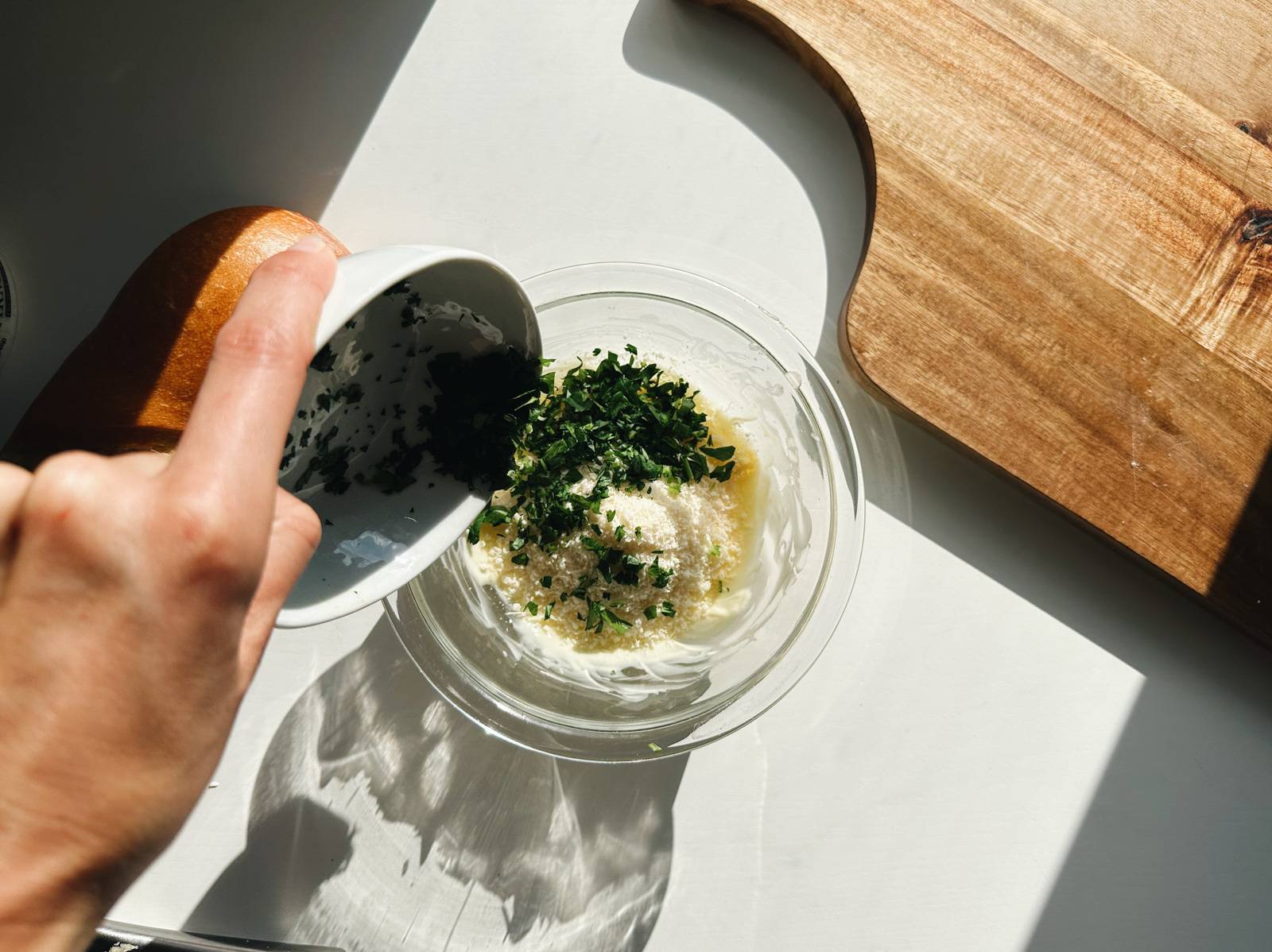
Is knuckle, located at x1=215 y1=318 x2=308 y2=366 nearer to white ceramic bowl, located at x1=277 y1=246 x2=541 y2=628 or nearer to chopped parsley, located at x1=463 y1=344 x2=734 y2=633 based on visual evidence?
white ceramic bowl, located at x1=277 y1=246 x2=541 y2=628

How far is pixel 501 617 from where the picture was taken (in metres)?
1.19

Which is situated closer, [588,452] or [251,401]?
[251,401]

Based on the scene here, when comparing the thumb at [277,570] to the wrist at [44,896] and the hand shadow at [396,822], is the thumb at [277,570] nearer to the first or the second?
the wrist at [44,896]

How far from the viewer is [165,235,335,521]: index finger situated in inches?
23.5

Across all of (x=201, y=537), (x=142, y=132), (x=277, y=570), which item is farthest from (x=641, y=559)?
(x=142, y=132)

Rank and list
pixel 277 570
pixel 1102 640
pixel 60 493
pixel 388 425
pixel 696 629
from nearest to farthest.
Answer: pixel 60 493 → pixel 277 570 → pixel 388 425 → pixel 696 629 → pixel 1102 640

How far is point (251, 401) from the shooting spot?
2.00 ft

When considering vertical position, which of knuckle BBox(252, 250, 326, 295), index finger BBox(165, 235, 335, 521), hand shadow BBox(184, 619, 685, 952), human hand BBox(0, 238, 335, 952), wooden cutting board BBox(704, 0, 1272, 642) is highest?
wooden cutting board BBox(704, 0, 1272, 642)

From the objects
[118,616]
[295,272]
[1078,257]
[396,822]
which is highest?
[1078,257]

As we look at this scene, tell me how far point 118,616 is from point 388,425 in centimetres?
47

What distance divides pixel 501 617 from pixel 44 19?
3.58ft

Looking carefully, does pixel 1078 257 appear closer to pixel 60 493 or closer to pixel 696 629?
pixel 696 629

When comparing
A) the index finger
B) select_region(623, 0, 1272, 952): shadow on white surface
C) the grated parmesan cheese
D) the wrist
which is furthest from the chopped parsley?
the wrist

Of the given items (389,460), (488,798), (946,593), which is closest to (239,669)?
(389,460)
